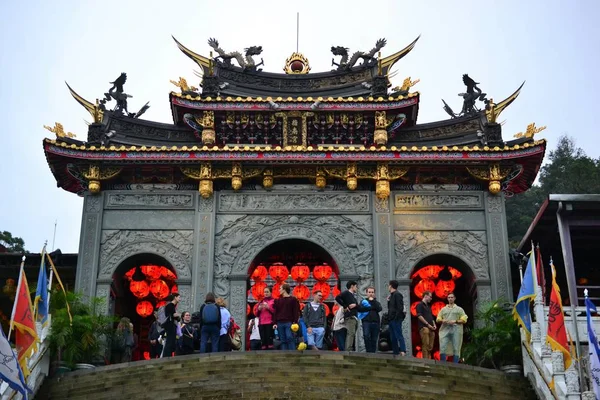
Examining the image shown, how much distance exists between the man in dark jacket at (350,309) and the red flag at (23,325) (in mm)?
5789

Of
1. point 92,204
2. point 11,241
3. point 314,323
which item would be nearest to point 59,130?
point 92,204

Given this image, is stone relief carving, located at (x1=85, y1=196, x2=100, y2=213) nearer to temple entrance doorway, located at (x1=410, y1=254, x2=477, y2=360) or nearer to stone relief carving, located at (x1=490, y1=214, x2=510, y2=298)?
temple entrance doorway, located at (x1=410, y1=254, x2=477, y2=360)

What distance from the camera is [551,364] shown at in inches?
643

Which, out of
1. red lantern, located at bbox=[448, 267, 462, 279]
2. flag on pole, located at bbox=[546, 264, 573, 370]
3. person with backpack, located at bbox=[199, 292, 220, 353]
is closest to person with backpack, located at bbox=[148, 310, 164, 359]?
person with backpack, located at bbox=[199, 292, 220, 353]

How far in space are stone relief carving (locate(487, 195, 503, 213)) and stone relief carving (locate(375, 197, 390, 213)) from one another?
262 cm

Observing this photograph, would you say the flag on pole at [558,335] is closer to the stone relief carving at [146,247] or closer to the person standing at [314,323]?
the person standing at [314,323]

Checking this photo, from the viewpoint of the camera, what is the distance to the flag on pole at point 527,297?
1877 cm

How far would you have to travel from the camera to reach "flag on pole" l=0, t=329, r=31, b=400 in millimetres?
14836

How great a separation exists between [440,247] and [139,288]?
26.3 feet

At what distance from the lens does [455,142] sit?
25.5m

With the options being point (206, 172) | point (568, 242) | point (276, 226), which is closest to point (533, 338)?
point (568, 242)

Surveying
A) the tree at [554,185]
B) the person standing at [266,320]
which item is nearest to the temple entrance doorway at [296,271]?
the person standing at [266,320]

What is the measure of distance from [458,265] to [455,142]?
355 centimetres

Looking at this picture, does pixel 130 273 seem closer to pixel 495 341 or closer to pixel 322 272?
pixel 322 272
